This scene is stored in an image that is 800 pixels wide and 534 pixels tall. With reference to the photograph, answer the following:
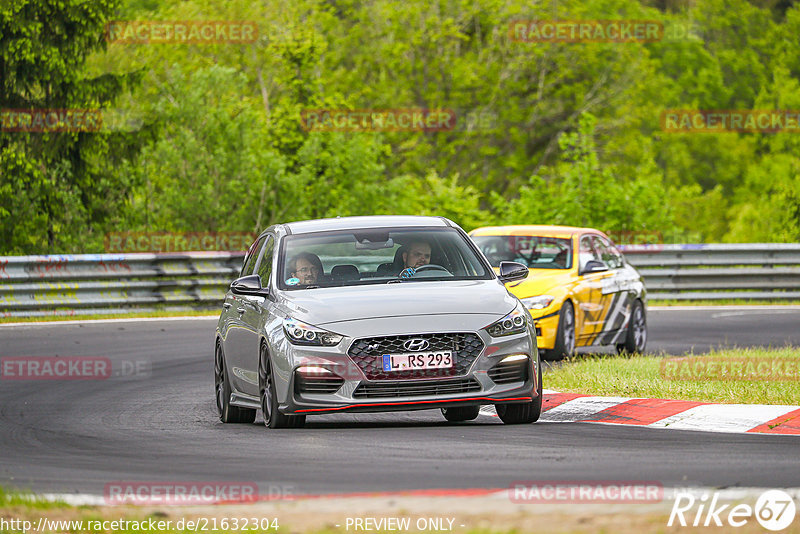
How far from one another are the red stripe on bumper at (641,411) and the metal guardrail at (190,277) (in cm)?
1412

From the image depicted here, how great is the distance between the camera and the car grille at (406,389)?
32.9 feet

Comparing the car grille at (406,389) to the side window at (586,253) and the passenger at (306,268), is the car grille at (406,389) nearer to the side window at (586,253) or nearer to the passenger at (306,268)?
the passenger at (306,268)

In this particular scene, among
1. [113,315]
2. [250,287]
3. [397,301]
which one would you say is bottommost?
[113,315]

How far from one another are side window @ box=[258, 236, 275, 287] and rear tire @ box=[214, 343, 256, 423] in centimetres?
80

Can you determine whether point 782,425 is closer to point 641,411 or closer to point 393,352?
point 641,411

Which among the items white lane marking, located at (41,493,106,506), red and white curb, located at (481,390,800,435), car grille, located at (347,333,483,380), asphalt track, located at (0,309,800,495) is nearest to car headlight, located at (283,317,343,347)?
car grille, located at (347,333,483,380)

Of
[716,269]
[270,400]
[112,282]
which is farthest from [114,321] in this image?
[270,400]

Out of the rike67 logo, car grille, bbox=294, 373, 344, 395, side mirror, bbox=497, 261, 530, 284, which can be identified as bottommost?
car grille, bbox=294, 373, 344, 395

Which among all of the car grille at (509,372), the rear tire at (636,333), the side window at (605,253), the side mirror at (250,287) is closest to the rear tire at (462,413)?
the car grille at (509,372)

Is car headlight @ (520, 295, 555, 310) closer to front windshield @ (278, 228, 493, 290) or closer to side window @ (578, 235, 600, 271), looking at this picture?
side window @ (578, 235, 600, 271)

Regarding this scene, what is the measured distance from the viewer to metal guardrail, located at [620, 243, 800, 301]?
27.5 metres

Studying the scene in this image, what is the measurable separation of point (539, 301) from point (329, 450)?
303 inches

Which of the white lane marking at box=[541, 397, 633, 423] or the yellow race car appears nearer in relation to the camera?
the white lane marking at box=[541, 397, 633, 423]

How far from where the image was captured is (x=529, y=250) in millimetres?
18047
